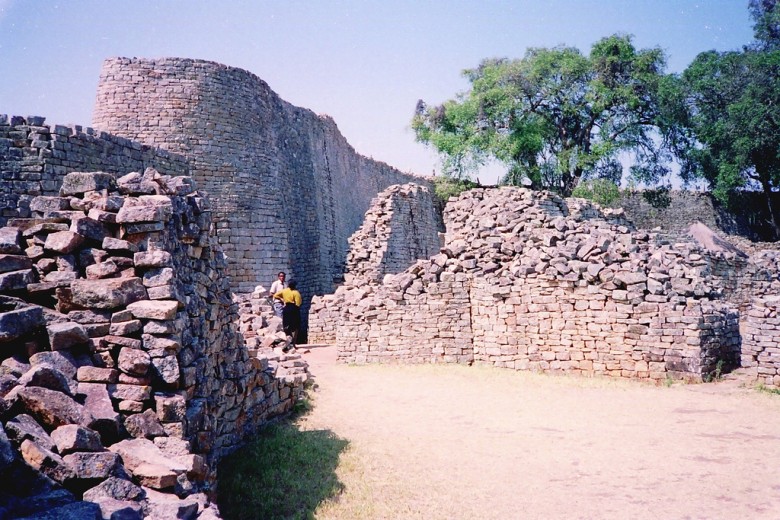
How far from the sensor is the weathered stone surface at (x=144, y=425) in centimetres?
414

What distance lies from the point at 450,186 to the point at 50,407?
32202mm

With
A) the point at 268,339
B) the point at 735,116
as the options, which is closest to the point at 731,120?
the point at 735,116

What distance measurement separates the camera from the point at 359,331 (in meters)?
13.4

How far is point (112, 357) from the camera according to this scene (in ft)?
14.9

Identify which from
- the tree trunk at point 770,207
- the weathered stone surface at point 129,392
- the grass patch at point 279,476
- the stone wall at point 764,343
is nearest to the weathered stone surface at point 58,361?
the weathered stone surface at point 129,392

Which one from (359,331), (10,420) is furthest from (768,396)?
(10,420)

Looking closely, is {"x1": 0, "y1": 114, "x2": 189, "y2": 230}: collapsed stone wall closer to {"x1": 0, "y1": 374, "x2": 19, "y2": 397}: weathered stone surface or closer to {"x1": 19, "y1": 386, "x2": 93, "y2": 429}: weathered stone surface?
{"x1": 0, "y1": 374, "x2": 19, "y2": 397}: weathered stone surface

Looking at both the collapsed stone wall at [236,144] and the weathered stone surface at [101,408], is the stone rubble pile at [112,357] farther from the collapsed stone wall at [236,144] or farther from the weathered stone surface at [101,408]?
the collapsed stone wall at [236,144]

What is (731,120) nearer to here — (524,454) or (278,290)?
(278,290)

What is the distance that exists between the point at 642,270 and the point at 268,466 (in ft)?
→ 25.8

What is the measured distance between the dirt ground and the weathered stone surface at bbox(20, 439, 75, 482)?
255cm

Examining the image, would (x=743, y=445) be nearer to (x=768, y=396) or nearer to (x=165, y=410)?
(x=768, y=396)

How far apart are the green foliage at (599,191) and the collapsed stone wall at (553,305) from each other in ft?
55.3

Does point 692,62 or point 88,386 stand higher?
point 692,62
